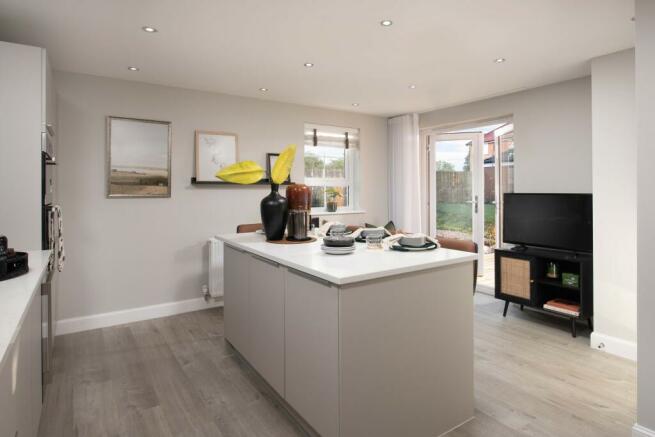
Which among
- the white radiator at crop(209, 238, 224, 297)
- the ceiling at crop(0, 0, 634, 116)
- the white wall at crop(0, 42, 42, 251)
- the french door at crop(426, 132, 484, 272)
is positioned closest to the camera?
the ceiling at crop(0, 0, 634, 116)

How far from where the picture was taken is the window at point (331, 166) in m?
5.17

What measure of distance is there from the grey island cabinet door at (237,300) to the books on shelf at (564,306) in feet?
9.17

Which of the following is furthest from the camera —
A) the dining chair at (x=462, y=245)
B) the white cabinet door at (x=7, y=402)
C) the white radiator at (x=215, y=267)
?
the white radiator at (x=215, y=267)

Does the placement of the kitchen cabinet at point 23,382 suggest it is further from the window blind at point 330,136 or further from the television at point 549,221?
the television at point 549,221

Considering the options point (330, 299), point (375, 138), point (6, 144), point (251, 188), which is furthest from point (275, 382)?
point (375, 138)

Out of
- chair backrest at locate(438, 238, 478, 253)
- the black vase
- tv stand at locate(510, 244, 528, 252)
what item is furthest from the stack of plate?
tv stand at locate(510, 244, 528, 252)

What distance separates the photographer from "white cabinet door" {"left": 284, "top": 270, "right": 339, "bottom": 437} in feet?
5.47

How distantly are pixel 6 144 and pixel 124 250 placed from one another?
152cm

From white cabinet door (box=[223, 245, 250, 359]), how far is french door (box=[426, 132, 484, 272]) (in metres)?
3.49

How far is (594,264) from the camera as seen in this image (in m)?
3.28

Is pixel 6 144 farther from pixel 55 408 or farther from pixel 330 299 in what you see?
pixel 330 299

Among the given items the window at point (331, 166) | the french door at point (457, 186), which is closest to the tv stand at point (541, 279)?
the french door at point (457, 186)

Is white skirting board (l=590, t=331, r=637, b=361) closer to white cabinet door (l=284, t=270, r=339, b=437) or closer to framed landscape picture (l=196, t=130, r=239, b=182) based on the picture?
white cabinet door (l=284, t=270, r=339, b=437)

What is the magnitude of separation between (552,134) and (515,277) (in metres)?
1.52
